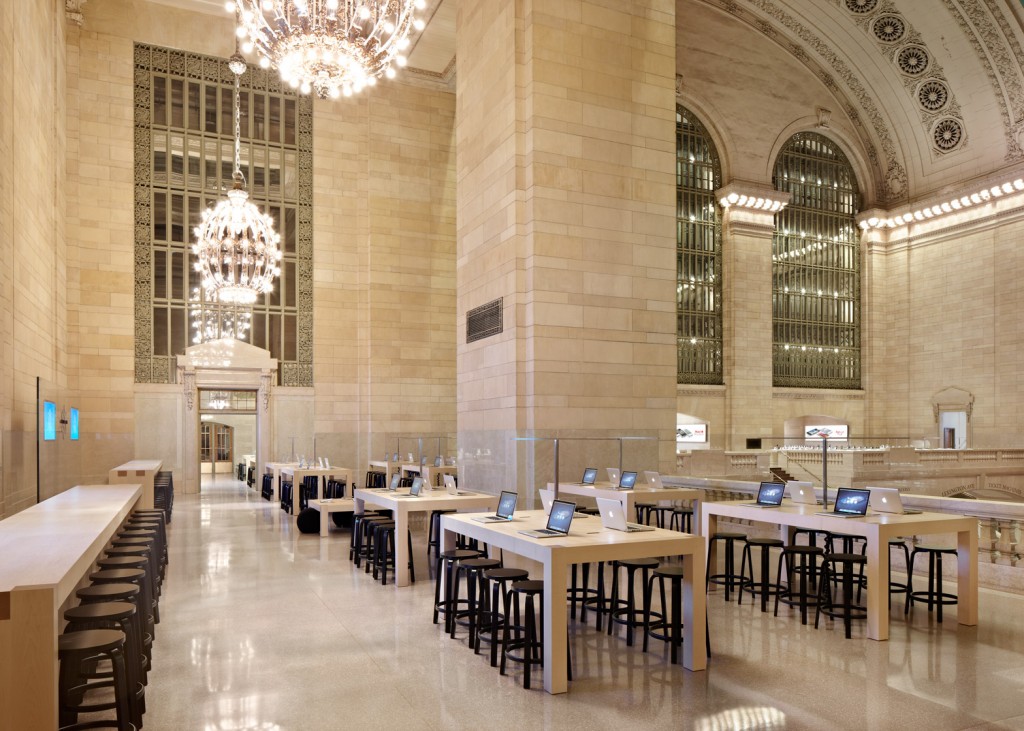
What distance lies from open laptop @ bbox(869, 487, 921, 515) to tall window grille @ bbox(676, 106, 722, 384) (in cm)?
1528

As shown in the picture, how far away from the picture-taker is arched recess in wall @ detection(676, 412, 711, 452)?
70.6 ft

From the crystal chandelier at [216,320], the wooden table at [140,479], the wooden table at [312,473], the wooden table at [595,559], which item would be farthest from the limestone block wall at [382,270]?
the wooden table at [595,559]

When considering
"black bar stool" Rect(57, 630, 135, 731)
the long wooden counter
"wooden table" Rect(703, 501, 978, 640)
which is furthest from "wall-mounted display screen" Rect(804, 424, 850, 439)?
the long wooden counter

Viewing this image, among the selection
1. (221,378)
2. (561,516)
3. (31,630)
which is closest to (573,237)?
(561,516)

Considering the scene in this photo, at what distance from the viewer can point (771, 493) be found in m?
7.34

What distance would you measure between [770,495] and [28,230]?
11102 millimetres

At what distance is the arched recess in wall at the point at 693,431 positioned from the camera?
70.6 ft

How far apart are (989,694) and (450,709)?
3184mm

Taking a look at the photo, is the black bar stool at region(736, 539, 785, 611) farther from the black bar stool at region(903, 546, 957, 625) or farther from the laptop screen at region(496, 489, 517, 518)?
the laptop screen at region(496, 489, 517, 518)

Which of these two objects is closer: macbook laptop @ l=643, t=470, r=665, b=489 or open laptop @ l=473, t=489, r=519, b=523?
open laptop @ l=473, t=489, r=519, b=523

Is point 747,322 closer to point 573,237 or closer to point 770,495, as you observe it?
point 573,237

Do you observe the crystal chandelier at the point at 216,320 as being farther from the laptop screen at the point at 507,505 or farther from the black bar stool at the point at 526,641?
the black bar stool at the point at 526,641

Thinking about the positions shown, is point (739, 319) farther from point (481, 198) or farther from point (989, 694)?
point (989, 694)

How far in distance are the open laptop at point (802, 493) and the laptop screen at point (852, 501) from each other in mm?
911
